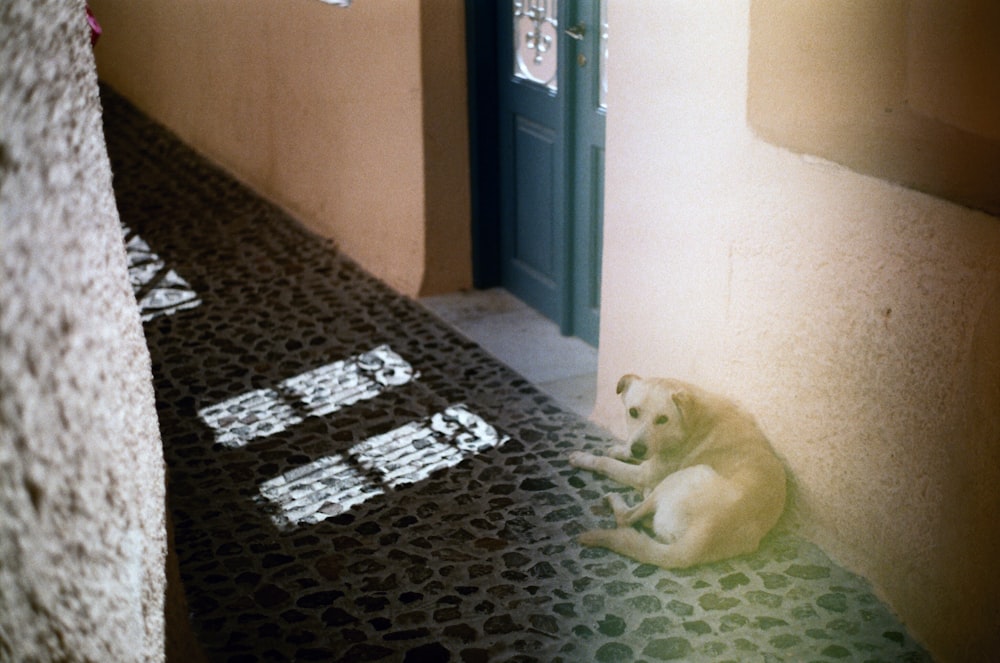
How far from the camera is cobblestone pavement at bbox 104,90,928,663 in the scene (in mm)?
3451

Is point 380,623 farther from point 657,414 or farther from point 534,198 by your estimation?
point 534,198

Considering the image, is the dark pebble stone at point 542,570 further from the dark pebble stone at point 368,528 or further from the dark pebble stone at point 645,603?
the dark pebble stone at point 368,528

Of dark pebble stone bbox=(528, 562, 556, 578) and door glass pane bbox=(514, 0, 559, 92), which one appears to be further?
door glass pane bbox=(514, 0, 559, 92)

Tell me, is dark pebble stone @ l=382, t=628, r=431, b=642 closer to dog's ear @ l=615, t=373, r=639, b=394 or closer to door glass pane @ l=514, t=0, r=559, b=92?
dog's ear @ l=615, t=373, r=639, b=394

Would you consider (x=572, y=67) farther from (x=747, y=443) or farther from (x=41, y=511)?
(x=41, y=511)

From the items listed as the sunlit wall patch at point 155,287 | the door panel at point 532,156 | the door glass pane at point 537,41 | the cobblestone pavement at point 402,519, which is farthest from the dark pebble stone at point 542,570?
the sunlit wall patch at point 155,287

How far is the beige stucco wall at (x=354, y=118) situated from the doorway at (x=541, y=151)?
12 centimetres

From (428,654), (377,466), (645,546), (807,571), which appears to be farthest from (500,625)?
(377,466)

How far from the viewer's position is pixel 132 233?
767 cm

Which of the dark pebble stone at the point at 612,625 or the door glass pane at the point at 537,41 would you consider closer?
the dark pebble stone at the point at 612,625

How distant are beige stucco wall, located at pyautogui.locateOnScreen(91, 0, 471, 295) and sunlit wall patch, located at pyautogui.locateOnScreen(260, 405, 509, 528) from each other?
1.65 meters

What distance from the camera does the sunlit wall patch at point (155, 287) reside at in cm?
637

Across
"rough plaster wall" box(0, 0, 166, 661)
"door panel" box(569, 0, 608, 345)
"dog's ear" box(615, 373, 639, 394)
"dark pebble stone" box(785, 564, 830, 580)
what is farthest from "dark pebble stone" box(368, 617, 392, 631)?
"door panel" box(569, 0, 608, 345)

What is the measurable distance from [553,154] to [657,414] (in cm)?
225
